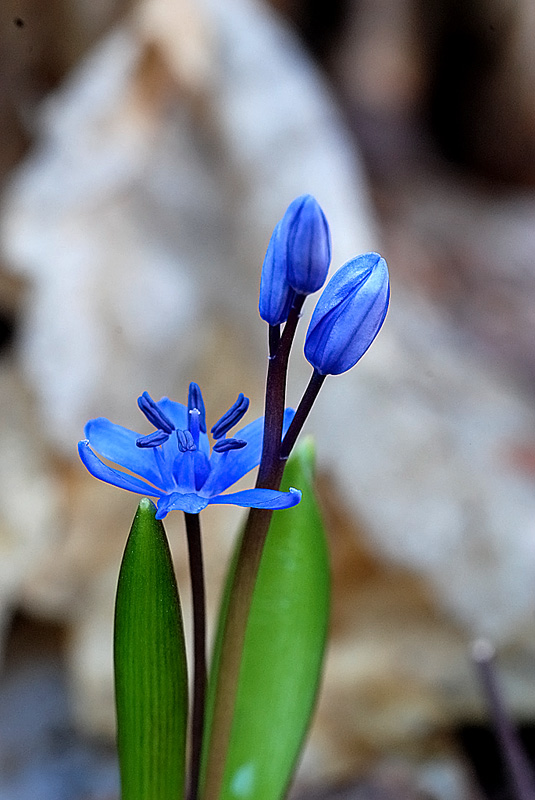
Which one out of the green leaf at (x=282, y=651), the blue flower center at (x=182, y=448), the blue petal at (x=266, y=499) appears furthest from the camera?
the green leaf at (x=282, y=651)

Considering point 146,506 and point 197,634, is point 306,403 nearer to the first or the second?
point 146,506

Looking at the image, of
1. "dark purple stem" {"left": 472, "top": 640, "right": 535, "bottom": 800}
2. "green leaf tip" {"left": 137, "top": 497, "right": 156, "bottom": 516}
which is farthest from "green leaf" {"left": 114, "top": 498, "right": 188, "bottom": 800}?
"dark purple stem" {"left": 472, "top": 640, "right": 535, "bottom": 800}

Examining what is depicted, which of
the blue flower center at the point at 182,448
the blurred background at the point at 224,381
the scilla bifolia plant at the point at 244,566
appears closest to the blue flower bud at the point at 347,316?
the scilla bifolia plant at the point at 244,566

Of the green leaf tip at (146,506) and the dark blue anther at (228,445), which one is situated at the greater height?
the dark blue anther at (228,445)

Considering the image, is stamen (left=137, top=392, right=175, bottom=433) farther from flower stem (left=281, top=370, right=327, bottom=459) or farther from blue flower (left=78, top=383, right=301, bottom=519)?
flower stem (left=281, top=370, right=327, bottom=459)

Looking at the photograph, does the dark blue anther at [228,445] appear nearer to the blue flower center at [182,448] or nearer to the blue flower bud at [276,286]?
the blue flower center at [182,448]

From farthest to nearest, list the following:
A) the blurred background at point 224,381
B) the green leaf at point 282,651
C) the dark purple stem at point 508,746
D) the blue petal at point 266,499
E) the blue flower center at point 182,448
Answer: the blurred background at point 224,381 → the dark purple stem at point 508,746 → the green leaf at point 282,651 → the blue flower center at point 182,448 → the blue petal at point 266,499

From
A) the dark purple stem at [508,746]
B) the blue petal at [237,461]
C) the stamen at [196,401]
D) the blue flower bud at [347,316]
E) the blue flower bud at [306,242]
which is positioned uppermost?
the blue flower bud at [306,242]

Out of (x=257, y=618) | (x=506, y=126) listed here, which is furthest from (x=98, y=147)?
(x=506, y=126)

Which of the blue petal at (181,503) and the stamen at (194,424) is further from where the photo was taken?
the stamen at (194,424)
